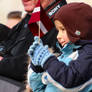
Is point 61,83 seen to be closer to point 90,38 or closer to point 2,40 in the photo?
point 90,38

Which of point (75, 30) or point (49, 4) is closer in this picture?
point (75, 30)

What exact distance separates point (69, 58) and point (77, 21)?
22 centimetres

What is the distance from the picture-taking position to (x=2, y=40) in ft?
10.7

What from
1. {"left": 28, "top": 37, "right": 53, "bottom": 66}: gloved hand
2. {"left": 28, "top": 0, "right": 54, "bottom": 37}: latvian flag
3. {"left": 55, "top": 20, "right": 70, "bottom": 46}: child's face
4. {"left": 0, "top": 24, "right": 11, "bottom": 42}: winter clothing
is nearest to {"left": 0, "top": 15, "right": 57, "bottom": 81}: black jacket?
{"left": 0, "top": 24, "right": 11, "bottom": 42}: winter clothing

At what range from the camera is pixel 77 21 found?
5.41 feet

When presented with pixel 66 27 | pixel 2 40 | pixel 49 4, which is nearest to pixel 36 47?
pixel 66 27

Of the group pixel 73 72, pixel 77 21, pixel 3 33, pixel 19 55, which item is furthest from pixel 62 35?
pixel 3 33

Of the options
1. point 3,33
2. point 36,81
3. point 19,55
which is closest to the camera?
point 36,81

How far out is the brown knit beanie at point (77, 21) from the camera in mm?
1641

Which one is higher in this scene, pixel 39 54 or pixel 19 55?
pixel 39 54

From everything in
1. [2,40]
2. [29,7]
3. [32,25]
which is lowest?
[2,40]

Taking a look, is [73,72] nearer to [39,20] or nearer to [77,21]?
[77,21]

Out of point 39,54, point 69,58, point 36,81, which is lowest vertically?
point 36,81

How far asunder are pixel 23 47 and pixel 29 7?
1.26ft
